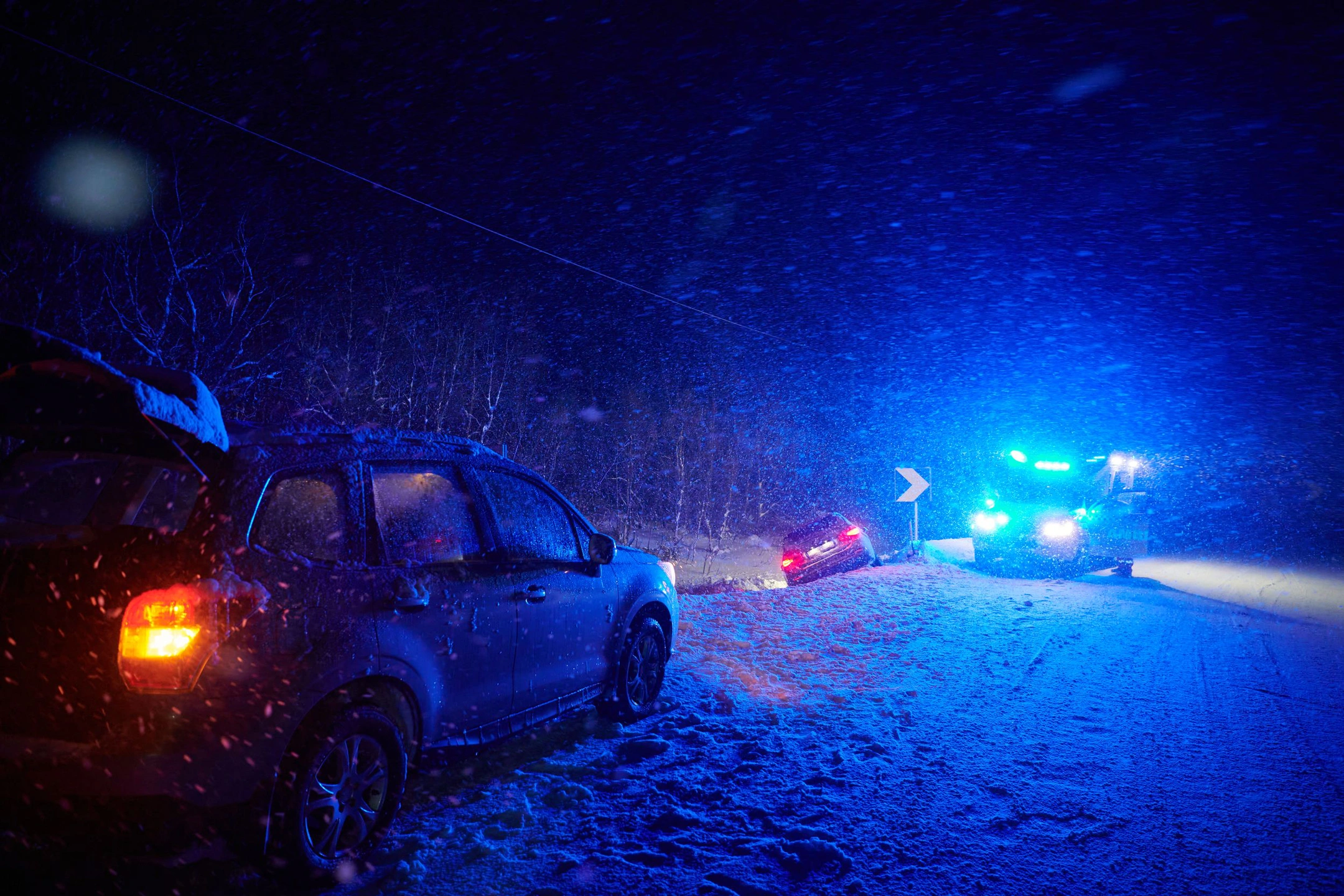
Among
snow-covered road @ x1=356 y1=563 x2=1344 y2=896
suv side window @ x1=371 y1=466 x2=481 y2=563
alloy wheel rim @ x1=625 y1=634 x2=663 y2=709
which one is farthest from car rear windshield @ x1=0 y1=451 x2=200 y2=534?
alloy wheel rim @ x1=625 y1=634 x2=663 y2=709

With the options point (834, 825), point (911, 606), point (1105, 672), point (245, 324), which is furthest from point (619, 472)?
point (834, 825)

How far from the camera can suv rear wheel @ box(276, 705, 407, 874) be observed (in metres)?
3.08

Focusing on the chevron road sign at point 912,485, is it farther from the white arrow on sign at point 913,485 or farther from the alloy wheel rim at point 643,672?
the alloy wheel rim at point 643,672

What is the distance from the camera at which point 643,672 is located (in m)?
5.83

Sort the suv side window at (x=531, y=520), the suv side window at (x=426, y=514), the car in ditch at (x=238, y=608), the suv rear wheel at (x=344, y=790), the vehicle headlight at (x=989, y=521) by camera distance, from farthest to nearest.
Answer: the vehicle headlight at (x=989, y=521) < the suv side window at (x=531, y=520) < the suv side window at (x=426, y=514) < the suv rear wheel at (x=344, y=790) < the car in ditch at (x=238, y=608)

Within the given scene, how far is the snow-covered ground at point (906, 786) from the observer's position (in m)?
3.44

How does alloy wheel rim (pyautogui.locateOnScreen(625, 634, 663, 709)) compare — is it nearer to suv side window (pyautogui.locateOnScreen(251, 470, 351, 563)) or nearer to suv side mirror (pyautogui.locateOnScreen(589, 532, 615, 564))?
suv side mirror (pyautogui.locateOnScreen(589, 532, 615, 564))

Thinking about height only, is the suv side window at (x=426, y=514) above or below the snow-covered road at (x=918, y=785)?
above

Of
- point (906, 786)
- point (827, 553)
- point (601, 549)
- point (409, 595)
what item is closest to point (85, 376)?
point (409, 595)

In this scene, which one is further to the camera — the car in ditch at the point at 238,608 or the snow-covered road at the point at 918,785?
the snow-covered road at the point at 918,785

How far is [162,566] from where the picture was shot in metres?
2.86

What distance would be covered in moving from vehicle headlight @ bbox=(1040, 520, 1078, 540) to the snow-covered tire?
12.9 m

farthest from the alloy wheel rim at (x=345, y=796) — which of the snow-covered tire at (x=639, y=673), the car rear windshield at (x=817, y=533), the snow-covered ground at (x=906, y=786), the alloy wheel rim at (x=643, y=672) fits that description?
the car rear windshield at (x=817, y=533)

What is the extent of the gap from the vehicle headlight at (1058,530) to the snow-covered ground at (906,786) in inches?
300
